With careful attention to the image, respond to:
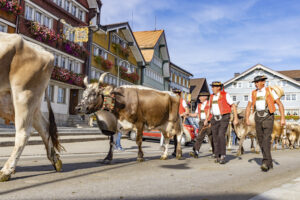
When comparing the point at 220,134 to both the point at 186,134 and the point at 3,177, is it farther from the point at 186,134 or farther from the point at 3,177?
the point at 186,134

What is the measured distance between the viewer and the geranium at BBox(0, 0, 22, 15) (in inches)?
848

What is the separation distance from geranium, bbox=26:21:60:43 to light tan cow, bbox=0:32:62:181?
2045cm

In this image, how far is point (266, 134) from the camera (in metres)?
7.43

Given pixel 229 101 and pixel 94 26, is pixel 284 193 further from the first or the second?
pixel 94 26

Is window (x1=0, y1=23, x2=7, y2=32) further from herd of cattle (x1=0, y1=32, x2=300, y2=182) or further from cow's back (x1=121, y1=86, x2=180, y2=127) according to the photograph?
herd of cattle (x1=0, y1=32, x2=300, y2=182)

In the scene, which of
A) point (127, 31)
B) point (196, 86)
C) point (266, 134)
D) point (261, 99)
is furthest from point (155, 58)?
point (266, 134)

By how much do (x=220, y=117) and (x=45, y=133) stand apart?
4.78 m

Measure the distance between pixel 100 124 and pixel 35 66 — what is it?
302 centimetres

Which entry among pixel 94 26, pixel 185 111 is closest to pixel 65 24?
pixel 94 26

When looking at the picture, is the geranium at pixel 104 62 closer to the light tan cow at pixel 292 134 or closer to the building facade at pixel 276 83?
the light tan cow at pixel 292 134

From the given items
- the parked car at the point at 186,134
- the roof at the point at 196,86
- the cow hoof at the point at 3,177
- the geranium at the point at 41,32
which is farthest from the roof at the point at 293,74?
the cow hoof at the point at 3,177

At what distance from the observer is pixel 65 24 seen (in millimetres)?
28484

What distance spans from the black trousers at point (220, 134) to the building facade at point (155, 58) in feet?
117

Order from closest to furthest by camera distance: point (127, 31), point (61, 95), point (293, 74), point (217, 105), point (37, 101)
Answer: point (37, 101), point (217, 105), point (61, 95), point (127, 31), point (293, 74)
